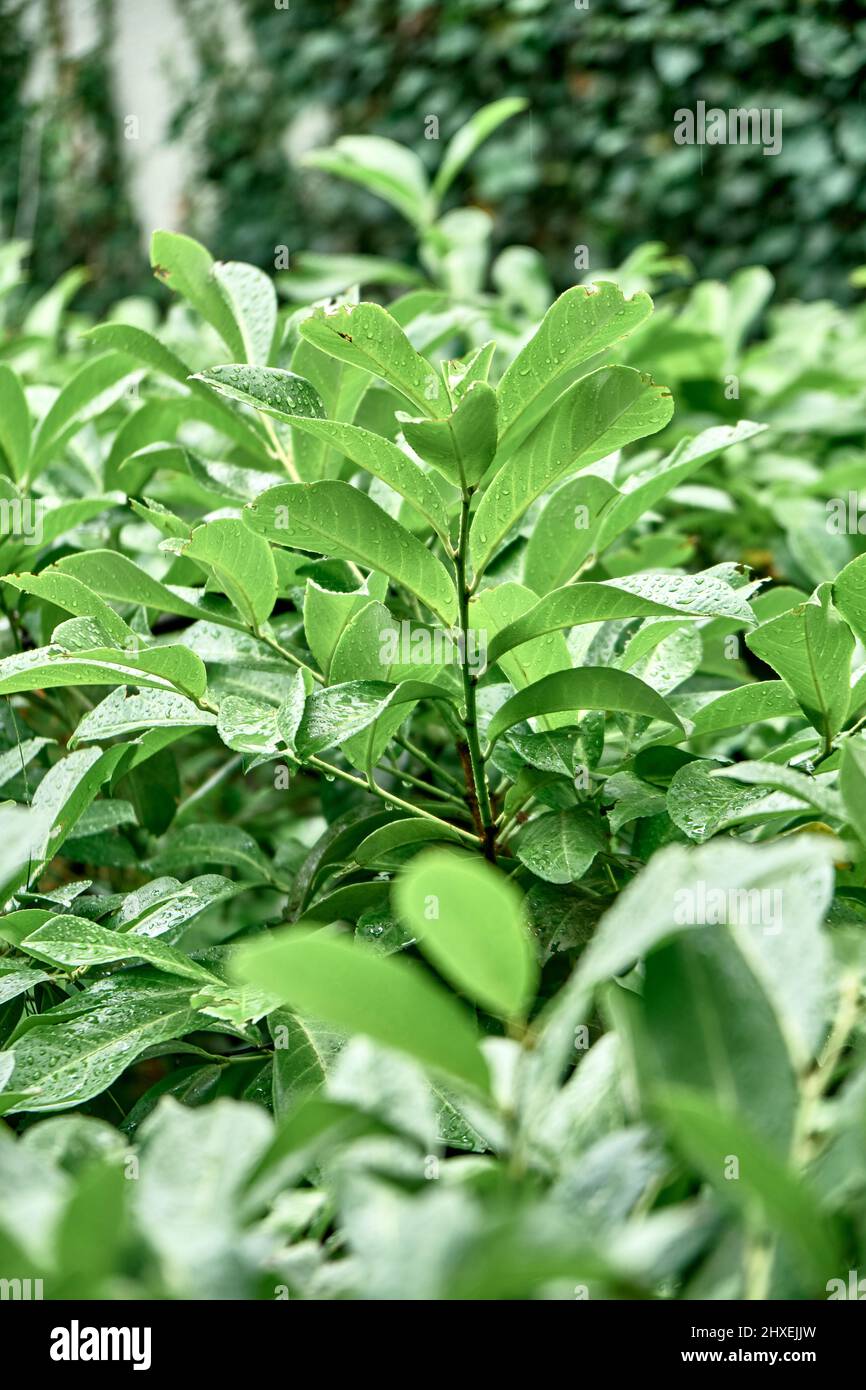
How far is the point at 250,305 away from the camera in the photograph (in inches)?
33.2

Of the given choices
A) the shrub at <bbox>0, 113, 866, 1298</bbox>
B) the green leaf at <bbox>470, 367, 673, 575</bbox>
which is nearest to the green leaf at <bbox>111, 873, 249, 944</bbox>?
the shrub at <bbox>0, 113, 866, 1298</bbox>

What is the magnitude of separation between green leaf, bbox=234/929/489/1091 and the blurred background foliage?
3594mm

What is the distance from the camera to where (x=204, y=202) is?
4.97m

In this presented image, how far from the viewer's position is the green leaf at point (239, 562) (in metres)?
0.61

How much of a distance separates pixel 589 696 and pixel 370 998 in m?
0.28

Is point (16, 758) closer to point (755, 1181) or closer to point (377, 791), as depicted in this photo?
point (377, 791)

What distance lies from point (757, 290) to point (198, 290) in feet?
3.24

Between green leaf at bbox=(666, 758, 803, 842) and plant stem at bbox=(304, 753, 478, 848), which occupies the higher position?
plant stem at bbox=(304, 753, 478, 848)

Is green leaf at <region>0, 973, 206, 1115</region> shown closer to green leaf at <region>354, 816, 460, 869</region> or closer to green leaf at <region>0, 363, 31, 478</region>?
green leaf at <region>354, 816, 460, 869</region>

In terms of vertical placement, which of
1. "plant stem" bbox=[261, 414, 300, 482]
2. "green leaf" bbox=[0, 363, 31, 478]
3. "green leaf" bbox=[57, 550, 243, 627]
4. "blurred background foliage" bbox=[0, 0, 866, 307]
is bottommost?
"green leaf" bbox=[57, 550, 243, 627]

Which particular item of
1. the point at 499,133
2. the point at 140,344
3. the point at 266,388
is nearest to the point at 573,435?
the point at 266,388

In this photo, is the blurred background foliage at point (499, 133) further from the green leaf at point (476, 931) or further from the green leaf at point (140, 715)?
the green leaf at point (476, 931)

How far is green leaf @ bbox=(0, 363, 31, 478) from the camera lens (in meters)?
0.85
